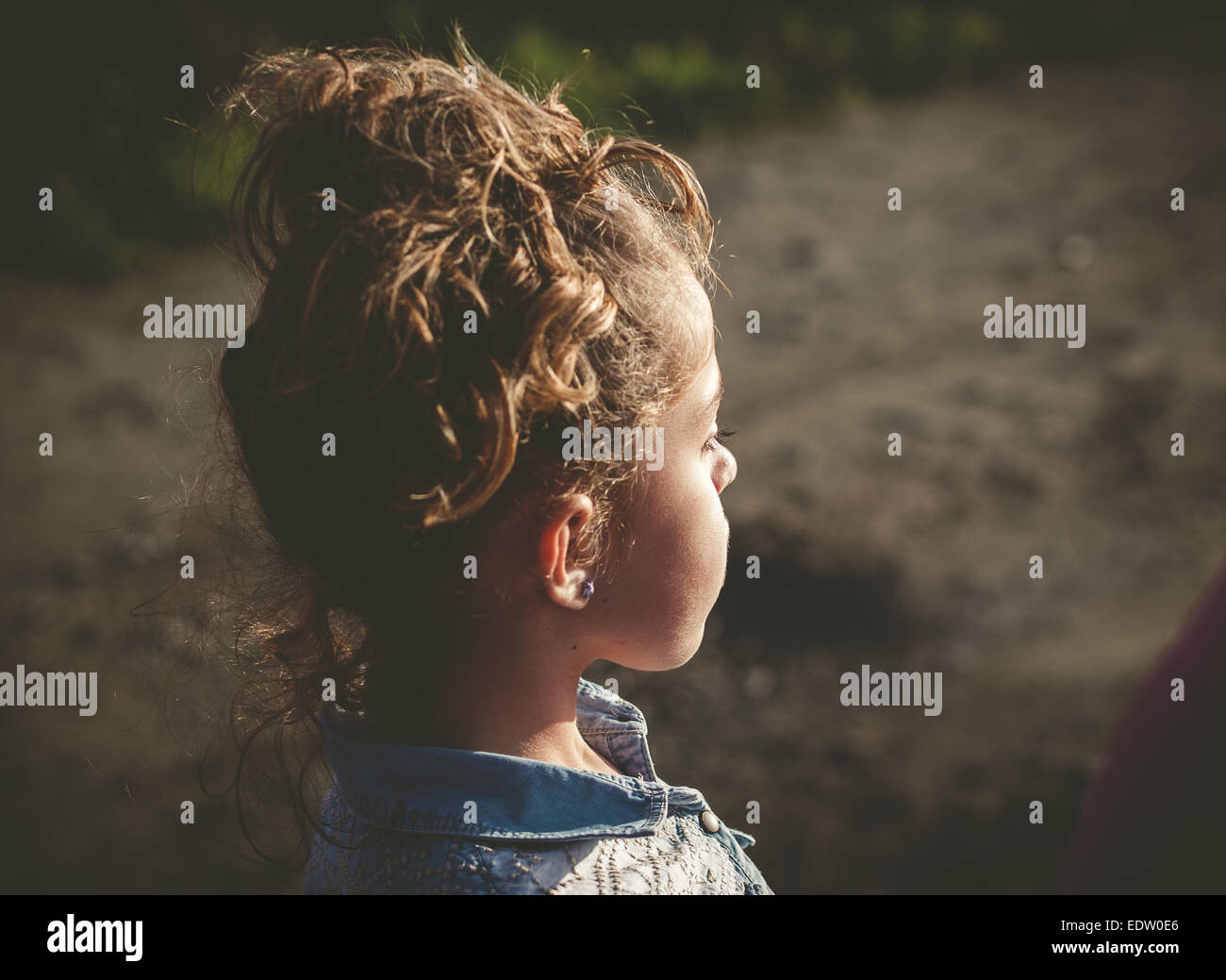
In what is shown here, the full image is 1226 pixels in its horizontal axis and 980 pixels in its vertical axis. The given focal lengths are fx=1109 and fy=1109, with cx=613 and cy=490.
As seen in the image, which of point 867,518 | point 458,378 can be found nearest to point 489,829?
point 458,378

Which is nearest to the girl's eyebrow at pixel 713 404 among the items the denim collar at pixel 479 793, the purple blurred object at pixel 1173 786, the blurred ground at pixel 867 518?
the denim collar at pixel 479 793

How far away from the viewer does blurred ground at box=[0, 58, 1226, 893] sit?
2893 millimetres

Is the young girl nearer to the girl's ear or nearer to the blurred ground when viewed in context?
the girl's ear

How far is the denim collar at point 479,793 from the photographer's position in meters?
1.21

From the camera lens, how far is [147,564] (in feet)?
12.7

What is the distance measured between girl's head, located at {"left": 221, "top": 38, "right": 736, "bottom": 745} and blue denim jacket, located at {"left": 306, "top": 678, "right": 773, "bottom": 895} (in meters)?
0.08

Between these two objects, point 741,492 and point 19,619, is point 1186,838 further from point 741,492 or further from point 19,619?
point 19,619

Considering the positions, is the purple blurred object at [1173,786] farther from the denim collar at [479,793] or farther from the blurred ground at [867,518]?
the blurred ground at [867,518]

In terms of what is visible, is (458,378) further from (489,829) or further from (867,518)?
(867,518)

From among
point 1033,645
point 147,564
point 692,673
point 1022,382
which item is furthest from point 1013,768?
point 147,564

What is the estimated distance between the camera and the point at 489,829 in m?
1.19

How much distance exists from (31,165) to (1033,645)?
4904 millimetres

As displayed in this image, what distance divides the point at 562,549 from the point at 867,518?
111 inches

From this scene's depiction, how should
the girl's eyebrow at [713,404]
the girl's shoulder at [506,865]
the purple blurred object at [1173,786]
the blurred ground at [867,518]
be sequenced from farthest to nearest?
the blurred ground at [867,518] < the purple blurred object at [1173,786] < the girl's eyebrow at [713,404] < the girl's shoulder at [506,865]
